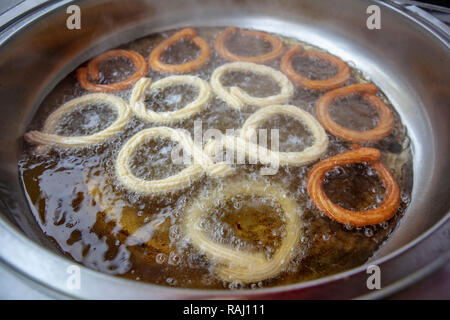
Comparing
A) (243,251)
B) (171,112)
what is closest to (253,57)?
(171,112)

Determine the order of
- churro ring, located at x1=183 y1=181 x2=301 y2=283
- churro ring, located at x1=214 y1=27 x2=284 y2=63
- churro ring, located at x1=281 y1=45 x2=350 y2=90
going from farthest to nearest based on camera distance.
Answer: churro ring, located at x1=214 y1=27 x2=284 y2=63
churro ring, located at x1=281 y1=45 x2=350 y2=90
churro ring, located at x1=183 y1=181 x2=301 y2=283

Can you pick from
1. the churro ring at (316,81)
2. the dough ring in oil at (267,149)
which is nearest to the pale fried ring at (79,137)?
the dough ring in oil at (267,149)

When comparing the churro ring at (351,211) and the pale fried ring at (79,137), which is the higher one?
the pale fried ring at (79,137)

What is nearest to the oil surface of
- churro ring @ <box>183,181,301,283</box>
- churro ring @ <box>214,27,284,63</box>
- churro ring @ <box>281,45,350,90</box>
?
churro ring @ <box>183,181,301,283</box>

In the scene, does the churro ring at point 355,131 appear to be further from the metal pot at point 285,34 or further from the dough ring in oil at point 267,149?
the metal pot at point 285,34

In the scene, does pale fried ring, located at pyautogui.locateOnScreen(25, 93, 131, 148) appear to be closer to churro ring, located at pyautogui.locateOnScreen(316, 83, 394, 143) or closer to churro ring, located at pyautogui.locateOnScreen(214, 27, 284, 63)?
churro ring, located at pyautogui.locateOnScreen(214, 27, 284, 63)

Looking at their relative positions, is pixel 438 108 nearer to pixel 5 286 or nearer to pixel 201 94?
pixel 201 94
